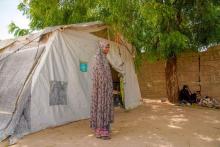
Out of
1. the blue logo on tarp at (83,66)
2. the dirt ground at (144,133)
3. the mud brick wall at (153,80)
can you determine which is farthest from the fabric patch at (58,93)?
the mud brick wall at (153,80)

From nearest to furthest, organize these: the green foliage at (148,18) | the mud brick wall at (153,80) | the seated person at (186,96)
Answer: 1. the green foliage at (148,18)
2. the seated person at (186,96)
3. the mud brick wall at (153,80)

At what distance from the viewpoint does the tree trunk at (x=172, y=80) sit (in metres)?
11.1

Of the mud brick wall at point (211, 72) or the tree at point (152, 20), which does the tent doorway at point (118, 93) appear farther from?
the mud brick wall at point (211, 72)

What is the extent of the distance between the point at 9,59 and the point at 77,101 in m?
1.92

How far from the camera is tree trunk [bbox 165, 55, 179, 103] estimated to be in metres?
11.1

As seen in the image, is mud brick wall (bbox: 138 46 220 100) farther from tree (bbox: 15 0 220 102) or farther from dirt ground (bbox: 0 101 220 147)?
dirt ground (bbox: 0 101 220 147)

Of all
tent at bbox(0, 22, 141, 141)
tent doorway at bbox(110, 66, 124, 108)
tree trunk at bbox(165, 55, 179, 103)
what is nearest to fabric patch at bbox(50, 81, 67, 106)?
tent at bbox(0, 22, 141, 141)

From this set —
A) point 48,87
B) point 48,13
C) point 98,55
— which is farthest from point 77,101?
point 48,13

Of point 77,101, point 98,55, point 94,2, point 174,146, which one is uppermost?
point 94,2

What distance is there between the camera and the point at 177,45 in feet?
30.9

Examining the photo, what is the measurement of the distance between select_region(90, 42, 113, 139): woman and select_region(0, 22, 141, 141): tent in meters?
1.26

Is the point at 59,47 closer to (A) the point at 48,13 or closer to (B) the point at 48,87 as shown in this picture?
(B) the point at 48,87

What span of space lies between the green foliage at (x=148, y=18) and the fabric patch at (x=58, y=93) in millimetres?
2312

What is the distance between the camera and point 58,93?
6836 millimetres
